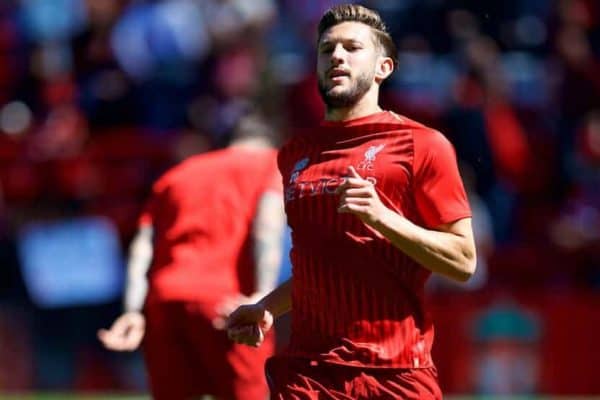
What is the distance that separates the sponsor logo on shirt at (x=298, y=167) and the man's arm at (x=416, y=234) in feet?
1.11

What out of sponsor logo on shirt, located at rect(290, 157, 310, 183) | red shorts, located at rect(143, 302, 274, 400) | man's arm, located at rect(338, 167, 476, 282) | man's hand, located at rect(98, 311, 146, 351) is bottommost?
red shorts, located at rect(143, 302, 274, 400)

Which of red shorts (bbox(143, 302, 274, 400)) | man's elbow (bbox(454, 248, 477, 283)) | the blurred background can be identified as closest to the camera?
→ man's elbow (bbox(454, 248, 477, 283))

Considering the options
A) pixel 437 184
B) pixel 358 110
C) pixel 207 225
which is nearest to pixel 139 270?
pixel 207 225

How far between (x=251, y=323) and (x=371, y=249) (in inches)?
21.2

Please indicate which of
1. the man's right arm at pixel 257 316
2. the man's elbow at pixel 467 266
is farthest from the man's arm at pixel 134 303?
the man's elbow at pixel 467 266

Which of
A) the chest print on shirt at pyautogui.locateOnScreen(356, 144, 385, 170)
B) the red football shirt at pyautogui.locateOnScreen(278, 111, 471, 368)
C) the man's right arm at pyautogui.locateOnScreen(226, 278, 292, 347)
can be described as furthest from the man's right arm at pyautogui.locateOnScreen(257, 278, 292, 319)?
→ the chest print on shirt at pyautogui.locateOnScreen(356, 144, 385, 170)

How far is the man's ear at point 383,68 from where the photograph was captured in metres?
5.31

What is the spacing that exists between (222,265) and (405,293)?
2.50m

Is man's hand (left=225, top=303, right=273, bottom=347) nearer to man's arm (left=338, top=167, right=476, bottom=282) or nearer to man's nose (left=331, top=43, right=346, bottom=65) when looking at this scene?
man's arm (left=338, top=167, right=476, bottom=282)

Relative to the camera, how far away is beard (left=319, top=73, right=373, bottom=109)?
521 centimetres

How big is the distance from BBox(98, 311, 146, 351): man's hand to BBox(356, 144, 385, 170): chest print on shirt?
6.30 feet

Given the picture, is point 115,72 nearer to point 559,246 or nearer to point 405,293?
point 559,246

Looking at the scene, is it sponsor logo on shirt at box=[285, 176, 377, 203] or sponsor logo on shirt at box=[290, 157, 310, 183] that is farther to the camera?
sponsor logo on shirt at box=[290, 157, 310, 183]

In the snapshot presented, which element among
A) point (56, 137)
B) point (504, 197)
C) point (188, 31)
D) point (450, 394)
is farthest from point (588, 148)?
point (56, 137)
